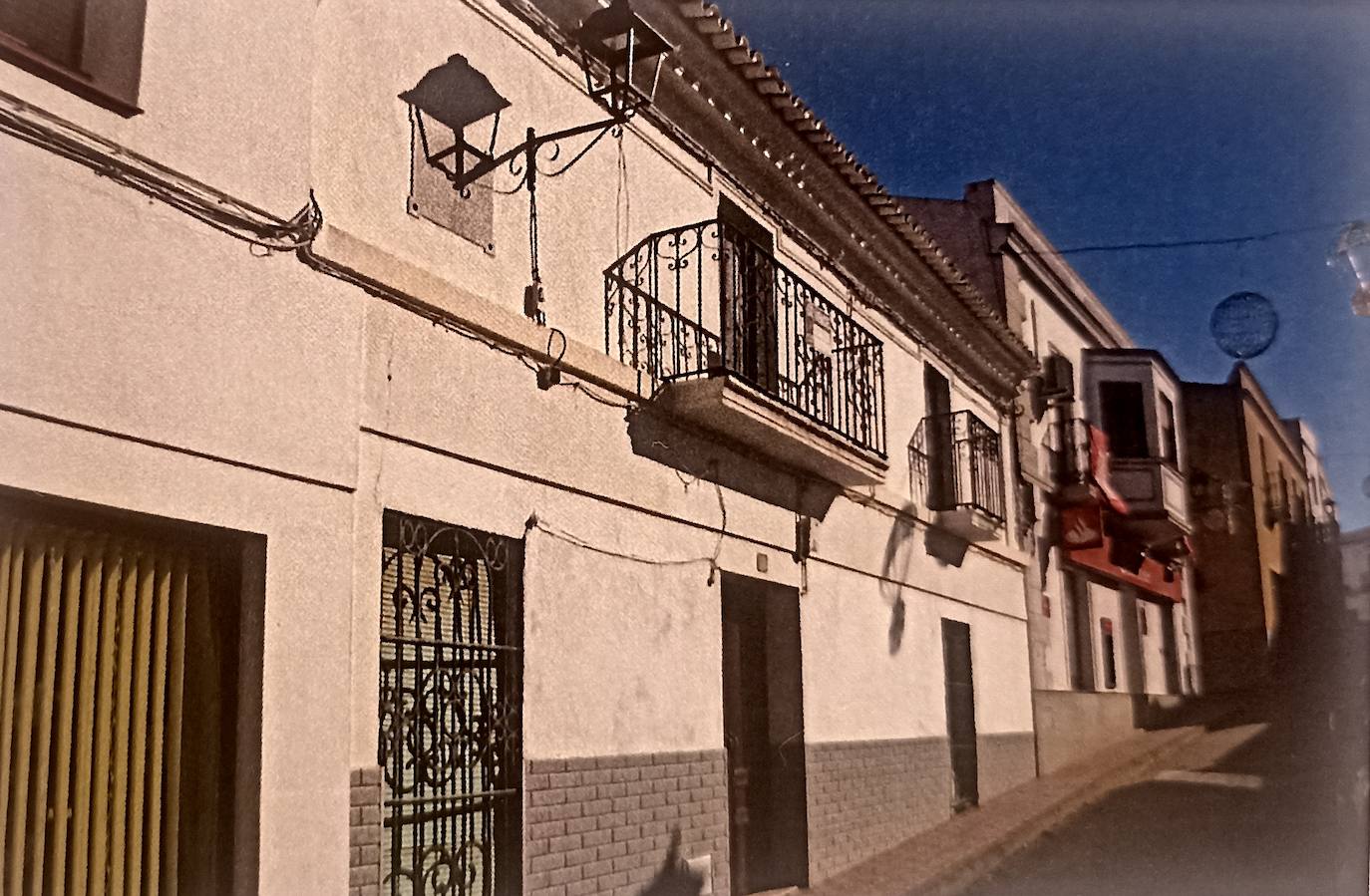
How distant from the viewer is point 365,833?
16.6 feet

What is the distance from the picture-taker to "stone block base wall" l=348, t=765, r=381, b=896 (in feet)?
16.4

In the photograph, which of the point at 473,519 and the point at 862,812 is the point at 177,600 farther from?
the point at 862,812

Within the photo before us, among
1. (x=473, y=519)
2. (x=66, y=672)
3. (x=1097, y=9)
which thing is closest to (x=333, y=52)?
(x=473, y=519)

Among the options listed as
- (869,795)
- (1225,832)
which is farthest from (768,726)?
(1225,832)

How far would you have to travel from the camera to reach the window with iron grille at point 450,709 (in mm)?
5512

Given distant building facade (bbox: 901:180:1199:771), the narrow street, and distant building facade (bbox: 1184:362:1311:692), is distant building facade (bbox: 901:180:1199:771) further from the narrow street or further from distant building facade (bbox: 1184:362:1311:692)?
distant building facade (bbox: 1184:362:1311:692)

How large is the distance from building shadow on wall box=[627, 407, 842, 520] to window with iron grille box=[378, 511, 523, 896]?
1.52 meters

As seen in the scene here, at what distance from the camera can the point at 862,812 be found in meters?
10.3

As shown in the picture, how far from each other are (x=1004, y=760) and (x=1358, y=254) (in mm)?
8095

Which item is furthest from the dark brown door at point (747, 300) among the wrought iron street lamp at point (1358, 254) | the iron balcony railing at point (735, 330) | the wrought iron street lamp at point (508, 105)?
the wrought iron street lamp at point (1358, 254)

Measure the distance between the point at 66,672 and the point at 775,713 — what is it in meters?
5.94

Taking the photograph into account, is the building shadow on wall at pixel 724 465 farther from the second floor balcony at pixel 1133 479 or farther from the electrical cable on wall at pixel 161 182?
the second floor balcony at pixel 1133 479

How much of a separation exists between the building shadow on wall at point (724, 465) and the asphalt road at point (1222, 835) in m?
3.08

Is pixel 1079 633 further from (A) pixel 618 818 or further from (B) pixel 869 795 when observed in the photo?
(A) pixel 618 818
